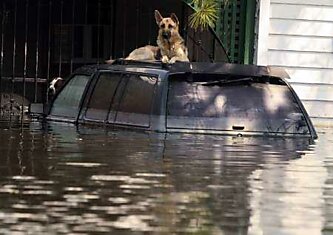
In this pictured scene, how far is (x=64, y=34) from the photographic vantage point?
21250 millimetres

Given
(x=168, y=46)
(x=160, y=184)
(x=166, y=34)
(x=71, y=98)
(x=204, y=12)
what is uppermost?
(x=204, y=12)

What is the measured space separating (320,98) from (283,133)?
7.29 m

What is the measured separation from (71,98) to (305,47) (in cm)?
689

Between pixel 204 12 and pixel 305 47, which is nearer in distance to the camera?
pixel 204 12

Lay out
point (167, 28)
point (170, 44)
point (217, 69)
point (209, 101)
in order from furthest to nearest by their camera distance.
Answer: point (167, 28) → point (170, 44) → point (217, 69) → point (209, 101)

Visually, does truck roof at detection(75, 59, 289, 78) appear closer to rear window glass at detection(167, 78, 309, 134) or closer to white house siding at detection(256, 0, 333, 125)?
rear window glass at detection(167, 78, 309, 134)

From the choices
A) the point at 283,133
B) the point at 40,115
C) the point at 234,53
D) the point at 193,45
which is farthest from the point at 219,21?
the point at 283,133

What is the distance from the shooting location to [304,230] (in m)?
5.32

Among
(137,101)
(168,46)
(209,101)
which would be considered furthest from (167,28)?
(209,101)

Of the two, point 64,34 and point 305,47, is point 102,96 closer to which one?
point 305,47

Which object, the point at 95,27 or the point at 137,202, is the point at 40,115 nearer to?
the point at 137,202

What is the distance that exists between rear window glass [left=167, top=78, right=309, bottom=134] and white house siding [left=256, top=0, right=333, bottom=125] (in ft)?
23.0

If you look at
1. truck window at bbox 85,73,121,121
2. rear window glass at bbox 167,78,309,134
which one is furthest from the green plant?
rear window glass at bbox 167,78,309,134

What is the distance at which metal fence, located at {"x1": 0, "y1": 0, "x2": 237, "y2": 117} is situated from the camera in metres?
19.9
